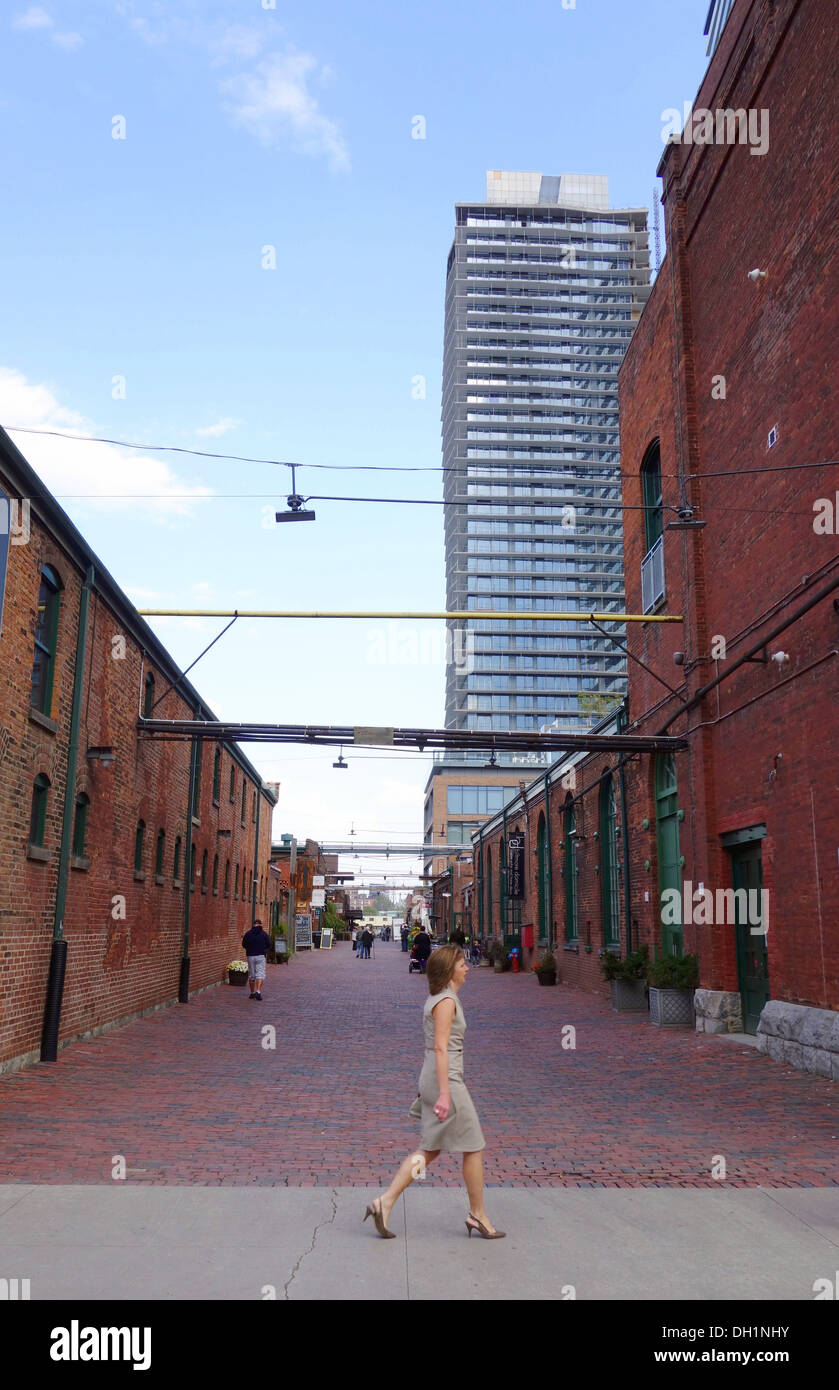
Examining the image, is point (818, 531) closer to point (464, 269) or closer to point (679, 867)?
point (679, 867)

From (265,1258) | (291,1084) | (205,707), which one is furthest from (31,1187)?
(205,707)

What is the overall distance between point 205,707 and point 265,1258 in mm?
18534

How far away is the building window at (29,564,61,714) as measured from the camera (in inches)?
488

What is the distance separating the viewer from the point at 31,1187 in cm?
665

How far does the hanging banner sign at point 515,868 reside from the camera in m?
35.5

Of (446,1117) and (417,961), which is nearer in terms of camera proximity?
(446,1117)

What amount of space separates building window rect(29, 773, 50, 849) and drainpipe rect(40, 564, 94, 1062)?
0.55 meters

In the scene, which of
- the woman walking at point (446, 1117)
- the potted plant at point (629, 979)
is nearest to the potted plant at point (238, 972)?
the potted plant at point (629, 979)

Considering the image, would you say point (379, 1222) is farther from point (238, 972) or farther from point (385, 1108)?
point (238, 972)

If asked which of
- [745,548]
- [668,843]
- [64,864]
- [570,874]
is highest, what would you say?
[745,548]

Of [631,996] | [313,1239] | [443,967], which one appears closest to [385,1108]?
[313,1239]

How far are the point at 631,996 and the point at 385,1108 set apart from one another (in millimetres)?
9992

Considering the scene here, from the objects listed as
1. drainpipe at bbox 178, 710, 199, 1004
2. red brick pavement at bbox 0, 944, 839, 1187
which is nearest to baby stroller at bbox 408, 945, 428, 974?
drainpipe at bbox 178, 710, 199, 1004

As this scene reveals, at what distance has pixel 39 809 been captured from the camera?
1239 centimetres
